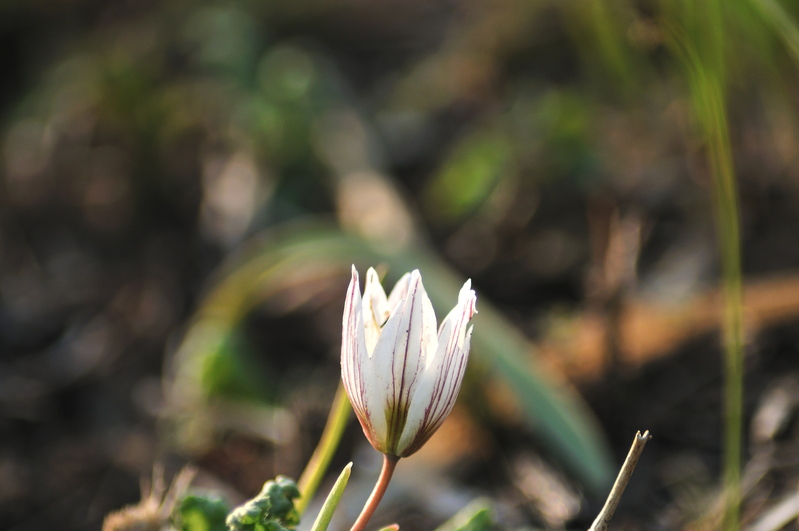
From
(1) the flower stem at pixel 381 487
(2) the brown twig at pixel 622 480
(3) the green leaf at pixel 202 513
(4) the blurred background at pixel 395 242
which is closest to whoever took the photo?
(2) the brown twig at pixel 622 480

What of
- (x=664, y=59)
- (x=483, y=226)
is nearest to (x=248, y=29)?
(x=483, y=226)

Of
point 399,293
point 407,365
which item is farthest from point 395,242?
point 407,365

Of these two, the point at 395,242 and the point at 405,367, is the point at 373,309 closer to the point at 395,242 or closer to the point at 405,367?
the point at 405,367

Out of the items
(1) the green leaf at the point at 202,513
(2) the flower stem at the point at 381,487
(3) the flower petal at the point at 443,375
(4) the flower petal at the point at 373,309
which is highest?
(4) the flower petal at the point at 373,309

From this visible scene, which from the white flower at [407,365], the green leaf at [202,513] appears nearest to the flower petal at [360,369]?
the white flower at [407,365]

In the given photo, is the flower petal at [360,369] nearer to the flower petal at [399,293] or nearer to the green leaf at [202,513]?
the flower petal at [399,293]

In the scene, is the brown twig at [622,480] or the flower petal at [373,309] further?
the flower petal at [373,309]

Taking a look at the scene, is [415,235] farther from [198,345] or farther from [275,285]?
[198,345]

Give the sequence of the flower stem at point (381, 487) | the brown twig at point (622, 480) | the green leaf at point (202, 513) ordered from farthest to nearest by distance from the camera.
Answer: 1. the green leaf at point (202, 513)
2. the flower stem at point (381, 487)
3. the brown twig at point (622, 480)

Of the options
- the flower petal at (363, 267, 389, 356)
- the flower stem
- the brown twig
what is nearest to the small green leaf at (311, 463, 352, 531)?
the flower stem
